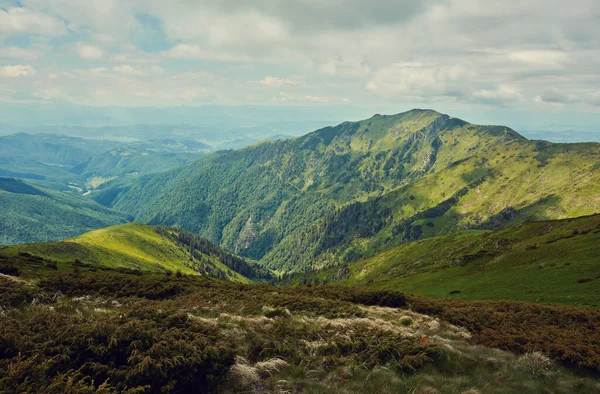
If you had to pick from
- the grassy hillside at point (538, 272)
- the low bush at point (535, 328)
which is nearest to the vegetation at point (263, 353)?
the low bush at point (535, 328)

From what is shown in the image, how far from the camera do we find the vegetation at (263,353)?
14.3m

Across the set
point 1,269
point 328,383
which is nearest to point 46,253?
point 1,269

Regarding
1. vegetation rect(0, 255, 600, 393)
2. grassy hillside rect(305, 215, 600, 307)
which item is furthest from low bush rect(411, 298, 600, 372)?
grassy hillside rect(305, 215, 600, 307)

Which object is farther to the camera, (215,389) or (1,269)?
(1,269)

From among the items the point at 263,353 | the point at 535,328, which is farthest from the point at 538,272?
the point at 263,353

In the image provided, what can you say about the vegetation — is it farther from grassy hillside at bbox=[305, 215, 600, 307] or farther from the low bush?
grassy hillside at bbox=[305, 215, 600, 307]

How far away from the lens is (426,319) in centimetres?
3259

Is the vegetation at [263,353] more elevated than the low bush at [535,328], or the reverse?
the vegetation at [263,353]

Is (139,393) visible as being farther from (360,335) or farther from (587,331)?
(587,331)

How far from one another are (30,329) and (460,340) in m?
28.9

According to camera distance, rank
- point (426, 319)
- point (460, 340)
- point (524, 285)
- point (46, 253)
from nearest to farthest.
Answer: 1. point (460, 340)
2. point (426, 319)
3. point (524, 285)
4. point (46, 253)

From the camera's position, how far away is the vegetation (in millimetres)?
14285

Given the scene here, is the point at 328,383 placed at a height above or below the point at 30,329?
below

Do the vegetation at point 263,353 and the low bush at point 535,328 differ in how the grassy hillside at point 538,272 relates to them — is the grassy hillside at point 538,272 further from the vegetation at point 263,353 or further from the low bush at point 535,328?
the vegetation at point 263,353
